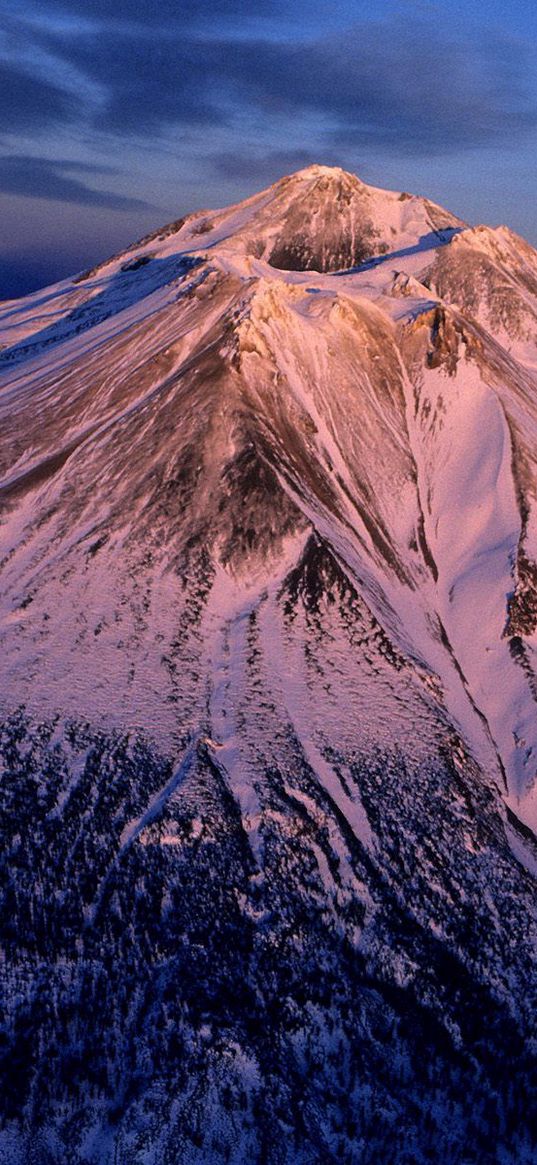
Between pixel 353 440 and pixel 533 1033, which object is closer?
pixel 533 1033

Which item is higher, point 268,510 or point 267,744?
point 268,510

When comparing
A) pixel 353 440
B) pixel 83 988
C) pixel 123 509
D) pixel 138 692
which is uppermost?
pixel 353 440

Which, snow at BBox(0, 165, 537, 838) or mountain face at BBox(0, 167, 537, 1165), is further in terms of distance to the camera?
snow at BBox(0, 165, 537, 838)

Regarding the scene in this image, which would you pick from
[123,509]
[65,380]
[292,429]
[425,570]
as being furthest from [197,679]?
[65,380]

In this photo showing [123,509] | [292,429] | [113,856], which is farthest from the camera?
[292,429]

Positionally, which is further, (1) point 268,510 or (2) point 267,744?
(1) point 268,510

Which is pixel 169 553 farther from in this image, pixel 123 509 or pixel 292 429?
pixel 292 429

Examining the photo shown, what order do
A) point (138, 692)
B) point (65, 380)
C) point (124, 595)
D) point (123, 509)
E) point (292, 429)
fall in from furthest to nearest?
point (65, 380) → point (292, 429) → point (123, 509) → point (124, 595) → point (138, 692)

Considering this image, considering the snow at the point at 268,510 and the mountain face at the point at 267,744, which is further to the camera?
the snow at the point at 268,510
